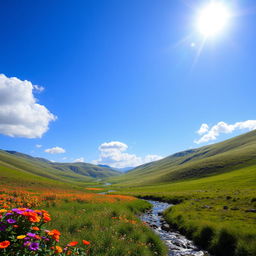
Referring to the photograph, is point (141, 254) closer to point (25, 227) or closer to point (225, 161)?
point (25, 227)

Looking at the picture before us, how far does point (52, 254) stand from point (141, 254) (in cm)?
580

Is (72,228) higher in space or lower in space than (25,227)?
lower

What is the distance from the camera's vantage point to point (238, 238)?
11375 mm

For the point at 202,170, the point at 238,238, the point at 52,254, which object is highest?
the point at 202,170

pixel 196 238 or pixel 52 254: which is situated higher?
pixel 52 254

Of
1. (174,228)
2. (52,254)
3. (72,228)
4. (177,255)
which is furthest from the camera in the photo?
(174,228)

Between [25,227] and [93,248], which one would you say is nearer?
[25,227]

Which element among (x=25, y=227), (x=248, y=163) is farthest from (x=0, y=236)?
(x=248, y=163)

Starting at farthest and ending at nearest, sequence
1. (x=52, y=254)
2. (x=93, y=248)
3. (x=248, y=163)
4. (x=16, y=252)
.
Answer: (x=248, y=163) < (x=93, y=248) < (x=52, y=254) < (x=16, y=252)

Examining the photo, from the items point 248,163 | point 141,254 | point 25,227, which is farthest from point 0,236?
point 248,163

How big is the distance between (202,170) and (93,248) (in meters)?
116

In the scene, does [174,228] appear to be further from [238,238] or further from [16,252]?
[16,252]

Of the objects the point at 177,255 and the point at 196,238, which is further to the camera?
the point at 196,238

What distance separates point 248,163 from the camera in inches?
3642
